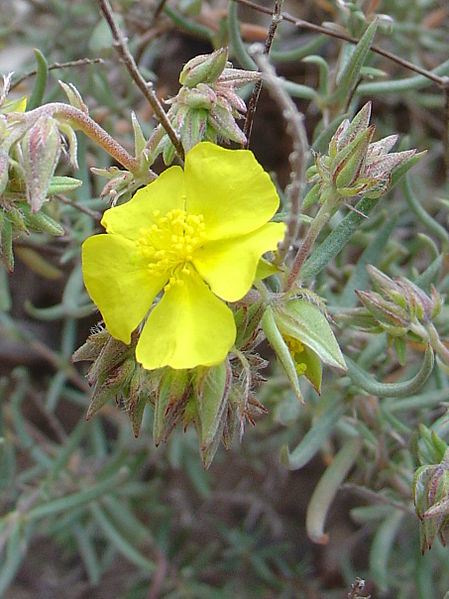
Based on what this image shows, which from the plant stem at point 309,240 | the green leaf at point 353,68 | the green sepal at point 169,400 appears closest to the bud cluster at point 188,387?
the green sepal at point 169,400

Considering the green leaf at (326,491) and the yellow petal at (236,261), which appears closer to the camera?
the yellow petal at (236,261)

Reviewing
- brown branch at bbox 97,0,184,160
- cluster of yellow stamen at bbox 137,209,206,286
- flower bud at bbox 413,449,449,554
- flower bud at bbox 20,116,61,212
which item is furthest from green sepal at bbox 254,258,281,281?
flower bud at bbox 413,449,449,554

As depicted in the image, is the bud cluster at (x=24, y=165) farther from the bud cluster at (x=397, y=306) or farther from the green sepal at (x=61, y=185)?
the bud cluster at (x=397, y=306)

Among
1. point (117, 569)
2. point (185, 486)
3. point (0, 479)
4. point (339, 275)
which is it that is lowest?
point (117, 569)

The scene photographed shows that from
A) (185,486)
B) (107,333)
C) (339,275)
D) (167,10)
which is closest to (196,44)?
(167,10)

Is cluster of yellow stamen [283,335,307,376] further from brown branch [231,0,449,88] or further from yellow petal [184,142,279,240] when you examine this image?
brown branch [231,0,449,88]

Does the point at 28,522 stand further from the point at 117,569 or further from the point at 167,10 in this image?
the point at 167,10

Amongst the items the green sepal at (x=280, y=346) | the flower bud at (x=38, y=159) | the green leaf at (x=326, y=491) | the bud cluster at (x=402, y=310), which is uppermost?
the flower bud at (x=38, y=159)
